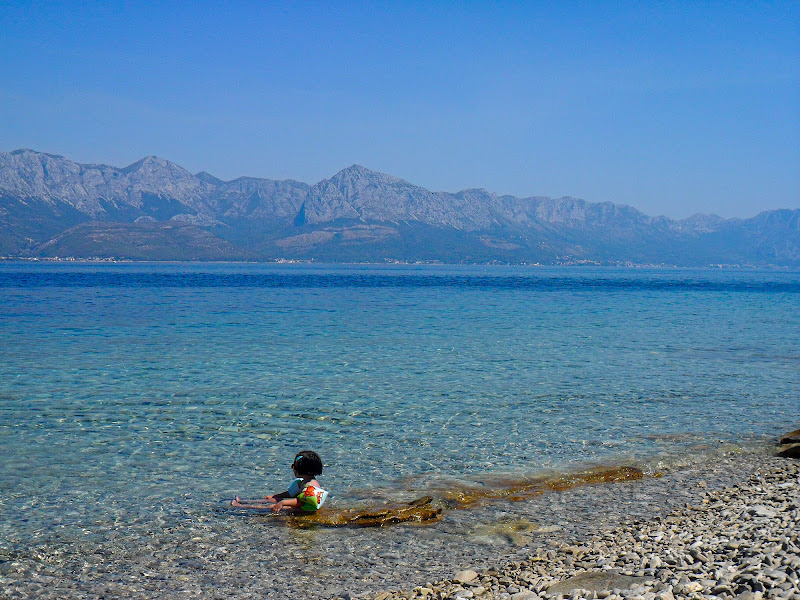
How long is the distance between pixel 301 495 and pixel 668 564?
20.1ft

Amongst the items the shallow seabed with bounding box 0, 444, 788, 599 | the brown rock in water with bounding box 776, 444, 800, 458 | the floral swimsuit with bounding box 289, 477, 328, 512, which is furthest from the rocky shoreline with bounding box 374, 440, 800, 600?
the brown rock in water with bounding box 776, 444, 800, 458

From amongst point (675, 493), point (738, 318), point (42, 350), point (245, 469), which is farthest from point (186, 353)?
point (738, 318)

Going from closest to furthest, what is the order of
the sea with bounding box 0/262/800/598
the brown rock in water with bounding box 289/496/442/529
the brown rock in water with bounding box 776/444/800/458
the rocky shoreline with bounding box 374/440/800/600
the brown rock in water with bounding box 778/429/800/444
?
the rocky shoreline with bounding box 374/440/800/600 → the sea with bounding box 0/262/800/598 → the brown rock in water with bounding box 289/496/442/529 → the brown rock in water with bounding box 776/444/800/458 → the brown rock in water with bounding box 778/429/800/444

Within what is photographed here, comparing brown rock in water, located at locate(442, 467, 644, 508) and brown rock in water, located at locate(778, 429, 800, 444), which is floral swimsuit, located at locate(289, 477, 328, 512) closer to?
brown rock in water, located at locate(442, 467, 644, 508)

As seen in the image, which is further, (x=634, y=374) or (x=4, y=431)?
(x=634, y=374)

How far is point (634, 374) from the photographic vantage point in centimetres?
2895

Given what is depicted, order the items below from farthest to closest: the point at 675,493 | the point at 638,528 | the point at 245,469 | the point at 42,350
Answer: the point at 42,350 < the point at 245,469 < the point at 675,493 < the point at 638,528

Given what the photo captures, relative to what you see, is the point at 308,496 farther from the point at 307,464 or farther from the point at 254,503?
the point at 254,503

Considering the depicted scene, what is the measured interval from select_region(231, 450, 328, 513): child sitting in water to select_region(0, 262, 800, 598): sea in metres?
0.38

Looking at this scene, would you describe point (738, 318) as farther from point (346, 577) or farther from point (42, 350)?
point (346, 577)

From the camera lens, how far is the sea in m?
10.4

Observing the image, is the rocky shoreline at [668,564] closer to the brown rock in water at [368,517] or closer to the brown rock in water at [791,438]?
the brown rock in water at [368,517]

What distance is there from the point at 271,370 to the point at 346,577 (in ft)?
61.9

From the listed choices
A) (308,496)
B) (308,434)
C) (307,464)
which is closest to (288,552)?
(308,496)
